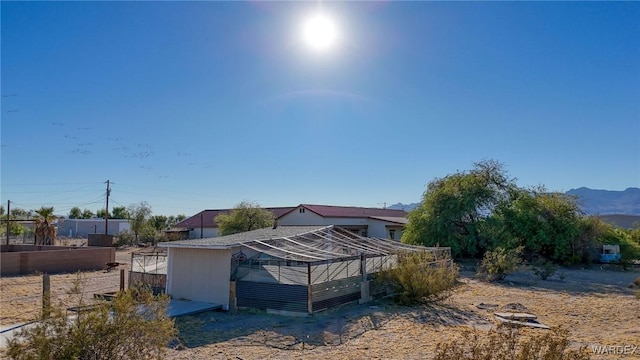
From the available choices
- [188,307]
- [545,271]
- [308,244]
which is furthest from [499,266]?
[188,307]

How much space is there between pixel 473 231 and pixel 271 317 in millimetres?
17564

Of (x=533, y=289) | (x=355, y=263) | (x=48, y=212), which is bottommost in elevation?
(x=533, y=289)

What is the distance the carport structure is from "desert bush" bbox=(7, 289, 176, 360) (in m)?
6.35

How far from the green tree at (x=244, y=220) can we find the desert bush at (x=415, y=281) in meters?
17.3

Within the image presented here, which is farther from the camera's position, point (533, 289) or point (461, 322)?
point (533, 289)

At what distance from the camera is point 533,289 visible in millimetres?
15875

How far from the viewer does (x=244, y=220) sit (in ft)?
96.4

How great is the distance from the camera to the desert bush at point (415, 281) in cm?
1233

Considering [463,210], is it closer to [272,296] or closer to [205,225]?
[272,296]

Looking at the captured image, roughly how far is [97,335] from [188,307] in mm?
7613

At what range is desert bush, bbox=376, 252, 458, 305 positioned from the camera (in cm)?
1233

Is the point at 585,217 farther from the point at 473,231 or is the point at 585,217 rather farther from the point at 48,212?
the point at 48,212

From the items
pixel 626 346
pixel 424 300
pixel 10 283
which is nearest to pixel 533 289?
pixel 424 300

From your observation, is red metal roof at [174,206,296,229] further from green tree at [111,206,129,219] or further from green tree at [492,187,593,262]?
green tree at [111,206,129,219]
